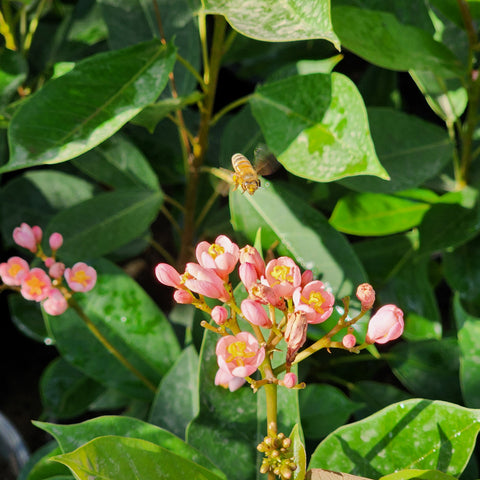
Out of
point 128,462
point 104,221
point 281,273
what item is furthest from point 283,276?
point 104,221

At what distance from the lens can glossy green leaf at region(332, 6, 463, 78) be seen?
964 mm

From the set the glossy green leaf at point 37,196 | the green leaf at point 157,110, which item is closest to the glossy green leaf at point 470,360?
the green leaf at point 157,110

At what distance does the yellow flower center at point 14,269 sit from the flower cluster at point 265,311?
0.32 m

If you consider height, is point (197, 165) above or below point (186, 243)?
above

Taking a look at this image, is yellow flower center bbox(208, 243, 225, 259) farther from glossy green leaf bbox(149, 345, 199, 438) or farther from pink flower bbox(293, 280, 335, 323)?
glossy green leaf bbox(149, 345, 199, 438)

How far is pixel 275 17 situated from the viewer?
0.82 meters

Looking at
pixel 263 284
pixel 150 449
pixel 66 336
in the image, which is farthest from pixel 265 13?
pixel 66 336

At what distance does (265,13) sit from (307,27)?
7 centimetres

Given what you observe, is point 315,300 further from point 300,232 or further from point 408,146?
point 408,146

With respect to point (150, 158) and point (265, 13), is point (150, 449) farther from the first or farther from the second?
point (150, 158)

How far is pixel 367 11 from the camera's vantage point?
0.99 meters

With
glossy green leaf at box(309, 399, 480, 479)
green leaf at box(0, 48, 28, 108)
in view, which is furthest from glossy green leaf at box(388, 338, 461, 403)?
green leaf at box(0, 48, 28, 108)

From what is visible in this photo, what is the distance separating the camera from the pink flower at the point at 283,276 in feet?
2.34

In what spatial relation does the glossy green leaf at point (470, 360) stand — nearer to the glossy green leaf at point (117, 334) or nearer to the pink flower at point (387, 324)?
the pink flower at point (387, 324)
